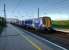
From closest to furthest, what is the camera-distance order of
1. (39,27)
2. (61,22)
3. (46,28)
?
(46,28) < (39,27) < (61,22)

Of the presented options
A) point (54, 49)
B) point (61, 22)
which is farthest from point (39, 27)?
point (61, 22)

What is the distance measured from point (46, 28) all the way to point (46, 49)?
33.5 meters

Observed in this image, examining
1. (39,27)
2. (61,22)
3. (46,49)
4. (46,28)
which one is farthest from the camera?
(61,22)

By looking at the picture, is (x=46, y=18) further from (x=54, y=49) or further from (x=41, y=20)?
(x=54, y=49)

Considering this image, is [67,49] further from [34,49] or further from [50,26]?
[50,26]

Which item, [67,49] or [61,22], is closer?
[67,49]

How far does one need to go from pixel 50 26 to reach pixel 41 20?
3.31 metres

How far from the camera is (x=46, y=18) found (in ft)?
173

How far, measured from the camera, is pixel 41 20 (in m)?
54.1

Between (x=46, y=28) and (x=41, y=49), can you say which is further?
(x=46, y=28)

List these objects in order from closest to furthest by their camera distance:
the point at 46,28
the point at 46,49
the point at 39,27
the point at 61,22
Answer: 1. the point at 46,49
2. the point at 46,28
3. the point at 39,27
4. the point at 61,22

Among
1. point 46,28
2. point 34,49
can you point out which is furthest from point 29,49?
point 46,28

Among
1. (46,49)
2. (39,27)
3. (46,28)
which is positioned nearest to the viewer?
(46,49)

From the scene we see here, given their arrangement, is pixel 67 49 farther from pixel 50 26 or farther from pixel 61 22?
pixel 61 22
